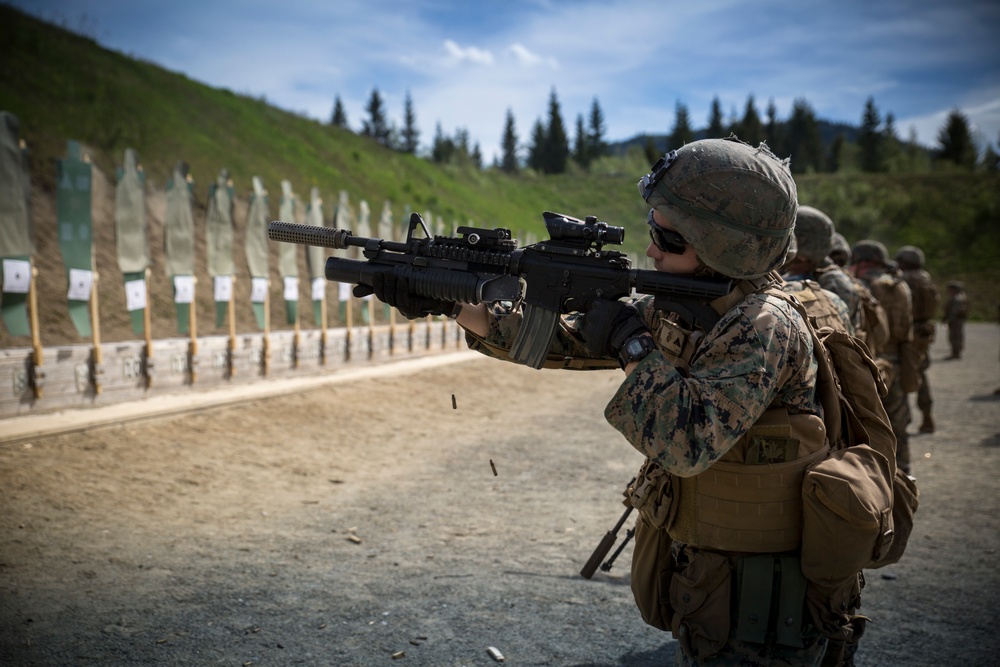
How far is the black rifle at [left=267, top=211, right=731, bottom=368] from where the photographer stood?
2133 millimetres

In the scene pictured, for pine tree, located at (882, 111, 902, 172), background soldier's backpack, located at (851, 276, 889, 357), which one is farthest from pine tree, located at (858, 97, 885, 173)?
background soldier's backpack, located at (851, 276, 889, 357)

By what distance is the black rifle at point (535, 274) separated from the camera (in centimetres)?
213

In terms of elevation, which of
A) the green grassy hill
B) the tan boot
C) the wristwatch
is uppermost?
the green grassy hill

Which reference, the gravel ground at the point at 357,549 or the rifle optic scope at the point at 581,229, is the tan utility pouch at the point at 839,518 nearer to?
the rifle optic scope at the point at 581,229

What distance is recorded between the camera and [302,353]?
11453 mm

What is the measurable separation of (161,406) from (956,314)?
56.4ft

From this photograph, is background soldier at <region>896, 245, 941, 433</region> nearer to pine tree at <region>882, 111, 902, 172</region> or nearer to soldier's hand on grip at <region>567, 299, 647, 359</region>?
soldier's hand on grip at <region>567, 299, 647, 359</region>

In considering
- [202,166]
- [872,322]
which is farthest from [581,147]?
[872,322]

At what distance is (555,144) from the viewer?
5809 centimetres

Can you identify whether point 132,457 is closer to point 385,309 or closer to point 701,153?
point 701,153

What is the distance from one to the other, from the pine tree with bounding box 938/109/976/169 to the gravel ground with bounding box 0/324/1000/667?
59.7 meters

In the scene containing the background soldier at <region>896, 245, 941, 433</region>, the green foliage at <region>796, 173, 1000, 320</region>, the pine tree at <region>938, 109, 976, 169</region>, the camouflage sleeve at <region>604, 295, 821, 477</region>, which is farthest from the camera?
the pine tree at <region>938, 109, 976, 169</region>

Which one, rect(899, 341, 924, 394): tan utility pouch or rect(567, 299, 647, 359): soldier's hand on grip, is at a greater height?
rect(567, 299, 647, 359): soldier's hand on grip

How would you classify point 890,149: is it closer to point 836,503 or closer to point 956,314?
point 956,314
